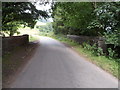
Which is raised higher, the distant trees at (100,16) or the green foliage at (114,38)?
the distant trees at (100,16)

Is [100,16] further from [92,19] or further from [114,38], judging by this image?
[92,19]

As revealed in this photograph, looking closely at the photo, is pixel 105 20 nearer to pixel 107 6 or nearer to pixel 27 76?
pixel 107 6

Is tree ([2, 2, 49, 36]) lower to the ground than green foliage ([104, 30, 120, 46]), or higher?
higher

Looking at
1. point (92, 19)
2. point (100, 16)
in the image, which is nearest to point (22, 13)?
point (92, 19)

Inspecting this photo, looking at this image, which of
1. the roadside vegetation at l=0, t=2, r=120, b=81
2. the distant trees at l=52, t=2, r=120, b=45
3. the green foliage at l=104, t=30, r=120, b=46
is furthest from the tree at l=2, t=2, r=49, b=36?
the green foliage at l=104, t=30, r=120, b=46

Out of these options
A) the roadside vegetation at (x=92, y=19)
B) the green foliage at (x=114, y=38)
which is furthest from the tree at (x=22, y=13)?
the green foliage at (x=114, y=38)

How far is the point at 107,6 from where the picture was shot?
36.8 feet

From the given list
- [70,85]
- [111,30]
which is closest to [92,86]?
[70,85]

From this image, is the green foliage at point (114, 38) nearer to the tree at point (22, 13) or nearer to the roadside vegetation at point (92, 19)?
the roadside vegetation at point (92, 19)

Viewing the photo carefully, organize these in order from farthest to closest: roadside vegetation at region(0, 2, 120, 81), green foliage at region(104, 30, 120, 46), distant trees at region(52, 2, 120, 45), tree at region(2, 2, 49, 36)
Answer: tree at region(2, 2, 49, 36)
distant trees at region(52, 2, 120, 45)
roadside vegetation at region(0, 2, 120, 81)
green foliage at region(104, 30, 120, 46)

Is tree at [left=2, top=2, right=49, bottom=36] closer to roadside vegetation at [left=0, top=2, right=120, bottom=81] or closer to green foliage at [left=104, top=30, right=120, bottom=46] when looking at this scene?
roadside vegetation at [left=0, top=2, right=120, bottom=81]

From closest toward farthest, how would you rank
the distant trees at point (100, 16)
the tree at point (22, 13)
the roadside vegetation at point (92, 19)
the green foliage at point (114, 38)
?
the green foliage at point (114, 38)
the roadside vegetation at point (92, 19)
the distant trees at point (100, 16)
the tree at point (22, 13)

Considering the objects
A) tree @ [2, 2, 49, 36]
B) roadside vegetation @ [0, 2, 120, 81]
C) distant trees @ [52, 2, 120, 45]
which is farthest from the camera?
tree @ [2, 2, 49, 36]

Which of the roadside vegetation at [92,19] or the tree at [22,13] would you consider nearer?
the roadside vegetation at [92,19]
